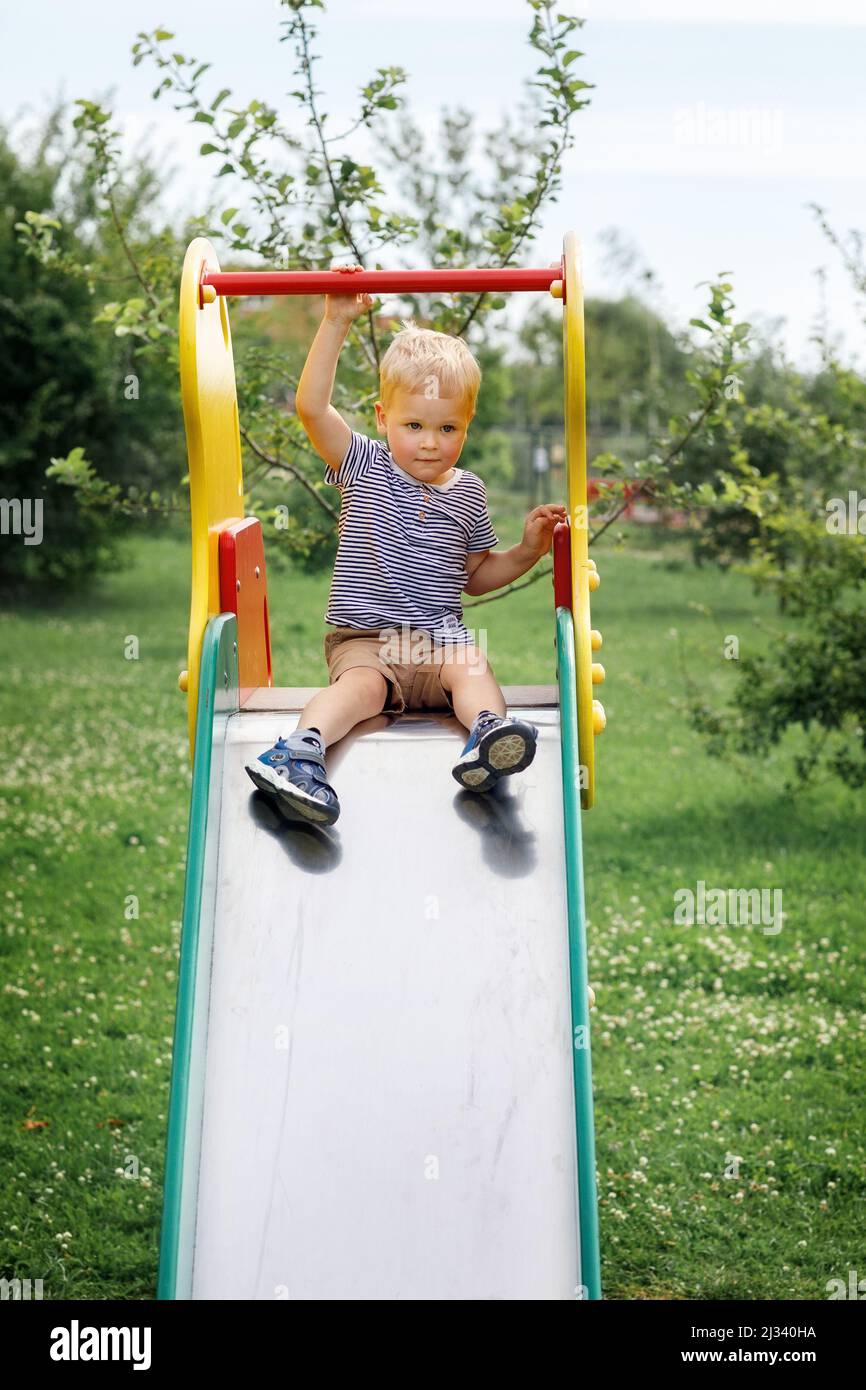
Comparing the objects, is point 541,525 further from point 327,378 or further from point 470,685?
point 327,378

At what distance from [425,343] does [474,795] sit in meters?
1.11

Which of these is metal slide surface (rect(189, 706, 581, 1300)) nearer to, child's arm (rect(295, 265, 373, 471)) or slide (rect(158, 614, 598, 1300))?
slide (rect(158, 614, 598, 1300))

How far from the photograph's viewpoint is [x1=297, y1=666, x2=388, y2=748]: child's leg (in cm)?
365

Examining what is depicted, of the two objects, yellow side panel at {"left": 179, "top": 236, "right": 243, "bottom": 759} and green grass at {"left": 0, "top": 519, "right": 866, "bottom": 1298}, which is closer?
yellow side panel at {"left": 179, "top": 236, "right": 243, "bottom": 759}

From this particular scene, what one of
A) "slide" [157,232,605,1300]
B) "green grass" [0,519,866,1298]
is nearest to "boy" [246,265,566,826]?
"slide" [157,232,605,1300]

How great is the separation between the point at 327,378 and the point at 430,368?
11.0 inches

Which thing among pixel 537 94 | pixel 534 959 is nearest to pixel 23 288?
pixel 537 94

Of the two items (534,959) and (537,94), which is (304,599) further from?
(534,959)

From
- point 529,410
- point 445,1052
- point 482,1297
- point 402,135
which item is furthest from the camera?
point 529,410

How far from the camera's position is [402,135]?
30.7 ft

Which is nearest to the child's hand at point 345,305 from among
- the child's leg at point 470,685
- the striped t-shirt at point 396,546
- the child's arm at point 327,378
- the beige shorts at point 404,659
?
the child's arm at point 327,378

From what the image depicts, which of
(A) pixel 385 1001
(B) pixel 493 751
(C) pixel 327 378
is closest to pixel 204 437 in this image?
(C) pixel 327 378

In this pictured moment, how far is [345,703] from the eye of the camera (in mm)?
3701

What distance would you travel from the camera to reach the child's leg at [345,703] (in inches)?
144
